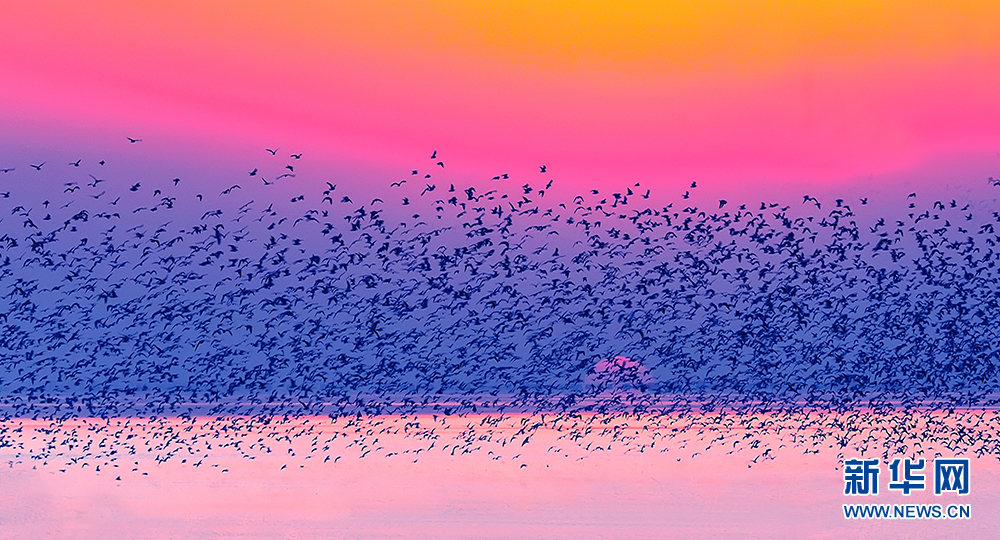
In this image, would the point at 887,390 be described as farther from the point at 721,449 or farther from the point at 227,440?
the point at 227,440

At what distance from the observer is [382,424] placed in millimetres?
18531

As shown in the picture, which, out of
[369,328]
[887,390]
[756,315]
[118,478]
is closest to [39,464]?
[118,478]

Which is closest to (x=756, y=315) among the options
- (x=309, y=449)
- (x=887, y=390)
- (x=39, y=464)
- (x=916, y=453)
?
(x=887, y=390)

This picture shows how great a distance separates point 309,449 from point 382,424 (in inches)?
88.2

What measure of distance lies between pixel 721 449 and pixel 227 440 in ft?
25.8

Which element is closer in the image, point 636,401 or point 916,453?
point 916,453

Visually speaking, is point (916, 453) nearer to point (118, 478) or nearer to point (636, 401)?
point (636, 401)

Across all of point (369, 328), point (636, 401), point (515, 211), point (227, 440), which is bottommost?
point (227, 440)

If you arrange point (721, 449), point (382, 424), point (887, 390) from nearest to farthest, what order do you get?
point (887, 390) < point (721, 449) < point (382, 424)

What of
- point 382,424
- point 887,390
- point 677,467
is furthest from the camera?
point 382,424

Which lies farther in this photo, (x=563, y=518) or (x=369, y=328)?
(x=369, y=328)

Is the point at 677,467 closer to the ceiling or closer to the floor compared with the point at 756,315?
closer to the floor

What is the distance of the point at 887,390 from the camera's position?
12.5m

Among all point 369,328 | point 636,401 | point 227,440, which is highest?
point 369,328
